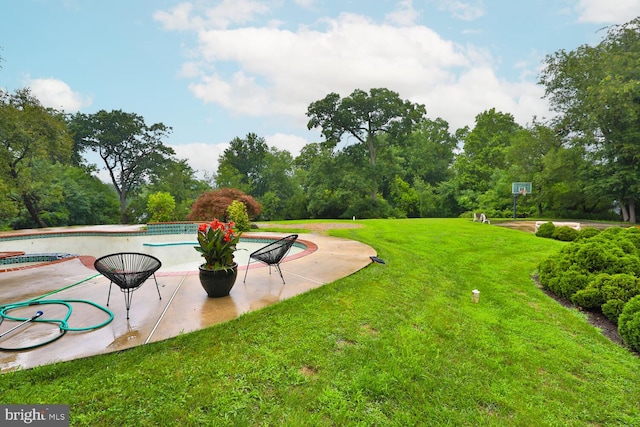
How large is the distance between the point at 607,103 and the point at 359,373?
66.2 ft

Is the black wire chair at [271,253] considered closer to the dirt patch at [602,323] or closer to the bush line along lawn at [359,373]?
the bush line along lawn at [359,373]

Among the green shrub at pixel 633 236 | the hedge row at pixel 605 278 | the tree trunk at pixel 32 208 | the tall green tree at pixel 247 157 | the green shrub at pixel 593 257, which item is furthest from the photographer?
the tall green tree at pixel 247 157

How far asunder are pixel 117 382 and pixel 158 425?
20.1 inches

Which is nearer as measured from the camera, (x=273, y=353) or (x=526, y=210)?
(x=273, y=353)

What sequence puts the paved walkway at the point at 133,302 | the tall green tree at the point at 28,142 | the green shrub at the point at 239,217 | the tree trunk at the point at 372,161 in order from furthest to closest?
the tree trunk at the point at 372,161 < the tall green tree at the point at 28,142 < the green shrub at the point at 239,217 < the paved walkway at the point at 133,302

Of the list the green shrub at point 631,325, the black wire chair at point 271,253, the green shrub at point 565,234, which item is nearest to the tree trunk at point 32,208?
the black wire chair at point 271,253

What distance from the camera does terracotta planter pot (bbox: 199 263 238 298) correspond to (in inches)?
128

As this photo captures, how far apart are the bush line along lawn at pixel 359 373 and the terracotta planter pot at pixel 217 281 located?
0.65 m

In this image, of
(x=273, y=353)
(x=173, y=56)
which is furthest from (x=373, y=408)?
(x=173, y=56)

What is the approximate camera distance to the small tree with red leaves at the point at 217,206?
39.2ft

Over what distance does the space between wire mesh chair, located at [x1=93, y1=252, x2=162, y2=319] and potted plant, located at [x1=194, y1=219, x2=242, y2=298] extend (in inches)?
18.9

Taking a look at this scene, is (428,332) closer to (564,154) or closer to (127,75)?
(127,75)

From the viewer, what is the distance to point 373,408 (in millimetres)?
1868

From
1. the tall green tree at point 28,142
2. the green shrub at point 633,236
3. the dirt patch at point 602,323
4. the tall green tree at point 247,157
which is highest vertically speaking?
the tall green tree at point 247,157
